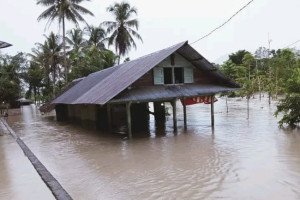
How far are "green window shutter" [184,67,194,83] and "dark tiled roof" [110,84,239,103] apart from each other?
0.96ft

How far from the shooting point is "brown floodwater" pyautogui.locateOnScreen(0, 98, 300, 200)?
6.40m

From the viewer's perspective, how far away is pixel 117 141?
12758mm

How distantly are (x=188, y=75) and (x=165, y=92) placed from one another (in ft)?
5.92

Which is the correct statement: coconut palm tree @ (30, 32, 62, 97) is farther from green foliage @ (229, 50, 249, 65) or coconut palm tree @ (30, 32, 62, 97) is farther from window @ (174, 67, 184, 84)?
green foliage @ (229, 50, 249, 65)

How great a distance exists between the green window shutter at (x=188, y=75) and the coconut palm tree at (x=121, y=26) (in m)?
17.5

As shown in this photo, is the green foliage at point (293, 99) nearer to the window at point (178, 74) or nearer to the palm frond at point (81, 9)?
the window at point (178, 74)

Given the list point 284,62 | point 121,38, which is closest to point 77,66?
point 121,38

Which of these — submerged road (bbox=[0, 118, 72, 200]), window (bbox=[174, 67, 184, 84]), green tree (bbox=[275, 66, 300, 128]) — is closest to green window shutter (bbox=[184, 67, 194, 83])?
window (bbox=[174, 67, 184, 84])

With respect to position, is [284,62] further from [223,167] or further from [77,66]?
[223,167]

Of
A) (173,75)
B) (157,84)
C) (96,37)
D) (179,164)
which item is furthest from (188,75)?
(96,37)

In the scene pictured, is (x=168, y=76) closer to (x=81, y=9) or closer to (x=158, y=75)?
(x=158, y=75)

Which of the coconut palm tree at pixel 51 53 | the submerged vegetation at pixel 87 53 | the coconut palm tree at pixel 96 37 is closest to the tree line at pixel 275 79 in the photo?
the submerged vegetation at pixel 87 53

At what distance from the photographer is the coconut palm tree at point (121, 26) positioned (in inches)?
1217

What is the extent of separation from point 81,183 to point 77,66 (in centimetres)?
2466
